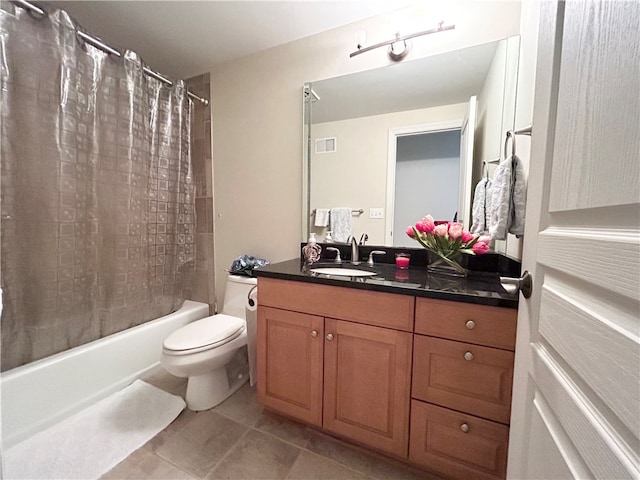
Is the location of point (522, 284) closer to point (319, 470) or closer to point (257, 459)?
point (319, 470)

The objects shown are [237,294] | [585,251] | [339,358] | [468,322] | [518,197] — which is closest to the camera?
[585,251]

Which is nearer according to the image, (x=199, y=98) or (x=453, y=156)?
(x=453, y=156)

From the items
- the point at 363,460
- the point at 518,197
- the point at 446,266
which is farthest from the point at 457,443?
the point at 518,197

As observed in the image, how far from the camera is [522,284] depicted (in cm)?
61

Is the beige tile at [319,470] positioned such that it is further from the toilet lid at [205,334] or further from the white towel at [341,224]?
the white towel at [341,224]

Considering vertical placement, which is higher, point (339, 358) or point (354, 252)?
point (354, 252)

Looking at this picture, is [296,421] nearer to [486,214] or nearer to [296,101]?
[486,214]

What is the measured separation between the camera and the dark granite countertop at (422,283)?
86 cm

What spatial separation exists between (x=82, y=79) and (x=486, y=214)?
7.08ft

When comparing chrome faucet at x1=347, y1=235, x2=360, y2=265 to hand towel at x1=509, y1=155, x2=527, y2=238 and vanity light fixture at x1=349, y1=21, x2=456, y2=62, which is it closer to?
hand towel at x1=509, y1=155, x2=527, y2=238

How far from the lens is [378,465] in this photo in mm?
1095

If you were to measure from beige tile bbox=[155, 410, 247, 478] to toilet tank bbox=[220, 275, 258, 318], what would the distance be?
0.59 meters

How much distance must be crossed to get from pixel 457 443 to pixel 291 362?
0.70 meters

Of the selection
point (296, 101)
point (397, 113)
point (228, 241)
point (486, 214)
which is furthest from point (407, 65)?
point (228, 241)
